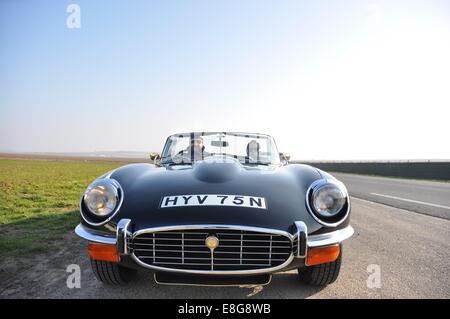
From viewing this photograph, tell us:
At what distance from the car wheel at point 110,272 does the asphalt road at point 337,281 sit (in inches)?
2.5

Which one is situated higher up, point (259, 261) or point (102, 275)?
point (259, 261)

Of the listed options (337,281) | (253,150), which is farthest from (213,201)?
(253,150)

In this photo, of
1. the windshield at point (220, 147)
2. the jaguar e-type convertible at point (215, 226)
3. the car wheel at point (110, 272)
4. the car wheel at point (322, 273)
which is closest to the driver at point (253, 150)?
the windshield at point (220, 147)

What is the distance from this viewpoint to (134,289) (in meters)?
2.72

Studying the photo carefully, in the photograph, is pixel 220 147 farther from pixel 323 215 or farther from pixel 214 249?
pixel 214 249

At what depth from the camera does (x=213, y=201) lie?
8.28 feet

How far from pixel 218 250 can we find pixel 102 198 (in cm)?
104

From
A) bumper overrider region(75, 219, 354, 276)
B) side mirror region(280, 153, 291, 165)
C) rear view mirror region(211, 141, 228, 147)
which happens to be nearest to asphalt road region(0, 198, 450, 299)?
bumper overrider region(75, 219, 354, 276)

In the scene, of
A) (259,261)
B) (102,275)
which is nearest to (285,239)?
(259,261)

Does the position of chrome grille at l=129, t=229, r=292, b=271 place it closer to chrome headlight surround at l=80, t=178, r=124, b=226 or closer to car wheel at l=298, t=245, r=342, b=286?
chrome headlight surround at l=80, t=178, r=124, b=226

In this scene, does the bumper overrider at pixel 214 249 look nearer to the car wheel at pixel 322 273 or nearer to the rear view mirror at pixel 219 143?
the car wheel at pixel 322 273

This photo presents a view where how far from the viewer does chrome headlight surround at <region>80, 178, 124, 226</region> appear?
8.45ft
